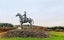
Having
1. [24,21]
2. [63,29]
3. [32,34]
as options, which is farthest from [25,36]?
[63,29]

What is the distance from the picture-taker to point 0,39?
1908 centimetres

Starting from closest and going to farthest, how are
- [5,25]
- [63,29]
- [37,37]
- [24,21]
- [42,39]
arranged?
[42,39] → [37,37] → [24,21] → [63,29] → [5,25]

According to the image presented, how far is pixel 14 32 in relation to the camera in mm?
21266

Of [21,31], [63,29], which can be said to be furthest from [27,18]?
[63,29]

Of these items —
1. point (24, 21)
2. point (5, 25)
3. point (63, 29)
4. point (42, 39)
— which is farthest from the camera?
point (5, 25)

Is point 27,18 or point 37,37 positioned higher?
point 27,18

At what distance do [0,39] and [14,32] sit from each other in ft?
7.87

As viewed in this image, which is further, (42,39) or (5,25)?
(5,25)

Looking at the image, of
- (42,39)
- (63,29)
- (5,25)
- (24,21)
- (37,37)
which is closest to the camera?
(42,39)

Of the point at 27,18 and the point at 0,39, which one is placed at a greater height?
the point at 27,18

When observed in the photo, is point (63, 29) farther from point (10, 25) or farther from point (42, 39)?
point (42, 39)

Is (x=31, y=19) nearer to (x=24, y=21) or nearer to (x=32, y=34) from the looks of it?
(x=24, y=21)

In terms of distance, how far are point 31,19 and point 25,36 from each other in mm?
4873

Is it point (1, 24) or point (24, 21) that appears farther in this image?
point (1, 24)
